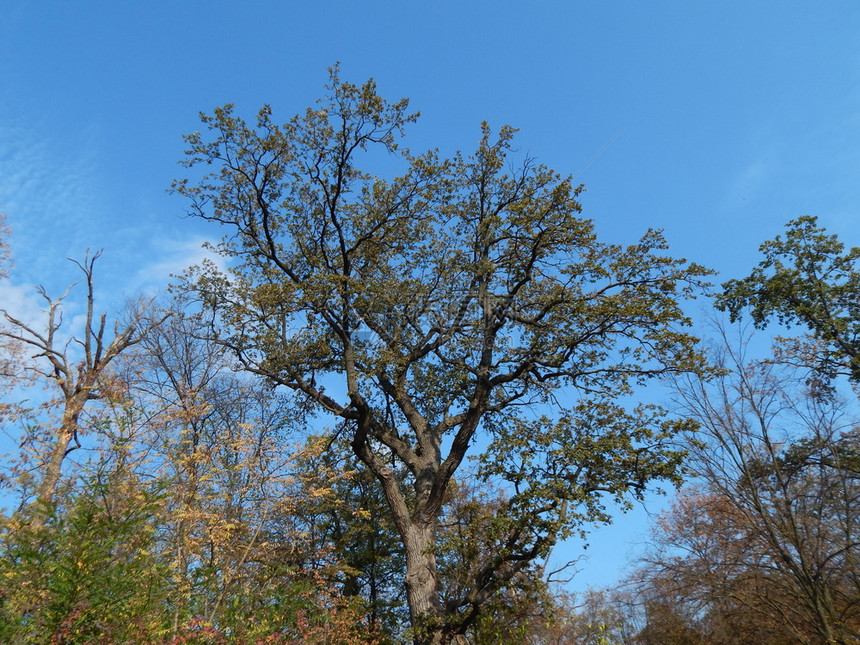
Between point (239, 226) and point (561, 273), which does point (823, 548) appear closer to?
point (561, 273)

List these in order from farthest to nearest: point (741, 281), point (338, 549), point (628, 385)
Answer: point (741, 281), point (338, 549), point (628, 385)

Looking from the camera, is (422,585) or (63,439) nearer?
(422,585)

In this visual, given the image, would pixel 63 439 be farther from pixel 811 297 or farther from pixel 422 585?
pixel 811 297

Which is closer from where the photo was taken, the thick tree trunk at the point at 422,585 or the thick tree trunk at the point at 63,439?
the thick tree trunk at the point at 422,585

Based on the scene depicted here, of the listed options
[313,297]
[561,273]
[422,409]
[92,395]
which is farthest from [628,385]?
[92,395]

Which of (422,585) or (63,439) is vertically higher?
(63,439)

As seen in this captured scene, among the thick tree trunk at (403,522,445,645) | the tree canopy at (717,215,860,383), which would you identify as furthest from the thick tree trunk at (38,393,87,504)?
the tree canopy at (717,215,860,383)

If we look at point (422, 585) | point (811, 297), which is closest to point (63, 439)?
point (422, 585)

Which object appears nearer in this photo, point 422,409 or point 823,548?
point 823,548

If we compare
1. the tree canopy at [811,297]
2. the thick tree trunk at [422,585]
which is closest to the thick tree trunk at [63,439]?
the thick tree trunk at [422,585]

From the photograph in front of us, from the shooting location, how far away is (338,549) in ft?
58.9

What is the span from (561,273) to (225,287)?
8.24 metres

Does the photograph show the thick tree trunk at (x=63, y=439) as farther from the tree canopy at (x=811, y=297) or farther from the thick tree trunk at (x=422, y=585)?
the tree canopy at (x=811, y=297)

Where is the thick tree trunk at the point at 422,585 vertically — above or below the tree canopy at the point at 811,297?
below
